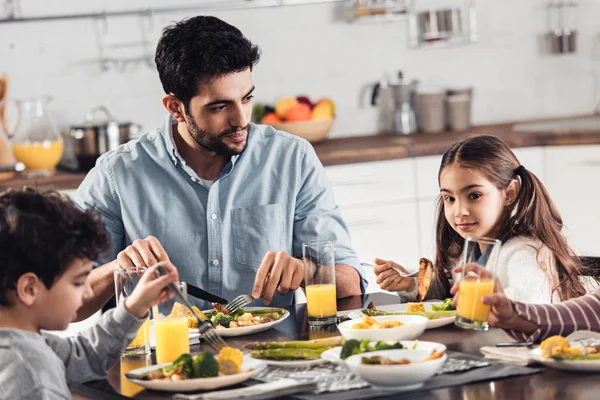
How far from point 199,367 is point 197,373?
0.03ft

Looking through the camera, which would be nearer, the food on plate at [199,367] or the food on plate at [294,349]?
the food on plate at [199,367]

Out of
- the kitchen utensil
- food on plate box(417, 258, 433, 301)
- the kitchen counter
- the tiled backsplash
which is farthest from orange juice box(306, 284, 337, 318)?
the kitchen utensil

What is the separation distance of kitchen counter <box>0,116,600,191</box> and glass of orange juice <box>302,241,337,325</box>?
2.14 m

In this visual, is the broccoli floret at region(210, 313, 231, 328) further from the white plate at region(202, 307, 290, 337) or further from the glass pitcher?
the glass pitcher

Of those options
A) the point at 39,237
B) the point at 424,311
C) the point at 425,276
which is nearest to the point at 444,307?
the point at 424,311

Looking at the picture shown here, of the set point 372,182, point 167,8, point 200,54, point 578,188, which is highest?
point 167,8

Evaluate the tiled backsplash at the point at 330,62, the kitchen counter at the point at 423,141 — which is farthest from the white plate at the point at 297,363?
the tiled backsplash at the point at 330,62

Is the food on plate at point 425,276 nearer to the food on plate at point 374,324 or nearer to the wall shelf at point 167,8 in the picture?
the food on plate at point 374,324

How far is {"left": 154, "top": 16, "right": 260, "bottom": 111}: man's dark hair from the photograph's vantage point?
286 centimetres

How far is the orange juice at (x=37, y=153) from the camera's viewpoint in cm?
444

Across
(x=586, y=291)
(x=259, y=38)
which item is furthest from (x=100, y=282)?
(x=259, y=38)

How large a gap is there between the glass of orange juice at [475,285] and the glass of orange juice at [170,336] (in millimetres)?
502

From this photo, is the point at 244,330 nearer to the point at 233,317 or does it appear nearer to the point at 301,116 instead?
the point at 233,317

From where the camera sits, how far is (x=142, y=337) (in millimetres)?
2199
